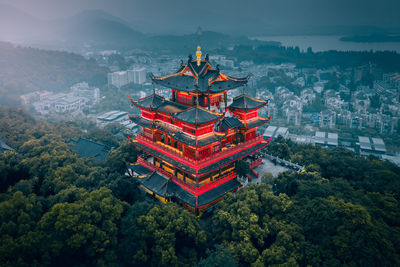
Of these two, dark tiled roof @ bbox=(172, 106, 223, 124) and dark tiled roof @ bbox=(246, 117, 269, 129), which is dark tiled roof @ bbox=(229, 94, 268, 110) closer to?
dark tiled roof @ bbox=(246, 117, 269, 129)

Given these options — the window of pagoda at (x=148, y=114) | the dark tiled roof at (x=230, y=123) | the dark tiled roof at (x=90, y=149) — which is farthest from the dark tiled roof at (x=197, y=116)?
the dark tiled roof at (x=90, y=149)

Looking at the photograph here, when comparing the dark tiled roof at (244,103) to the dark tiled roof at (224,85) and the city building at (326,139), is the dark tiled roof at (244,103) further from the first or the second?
the city building at (326,139)

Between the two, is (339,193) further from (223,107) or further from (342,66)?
(342,66)

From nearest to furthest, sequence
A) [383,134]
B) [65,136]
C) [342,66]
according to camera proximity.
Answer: [65,136]
[383,134]
[342,66]

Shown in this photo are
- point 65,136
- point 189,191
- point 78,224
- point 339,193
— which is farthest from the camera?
point 65,136

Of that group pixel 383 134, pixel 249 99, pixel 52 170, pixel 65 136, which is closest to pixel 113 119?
pixel 65 136

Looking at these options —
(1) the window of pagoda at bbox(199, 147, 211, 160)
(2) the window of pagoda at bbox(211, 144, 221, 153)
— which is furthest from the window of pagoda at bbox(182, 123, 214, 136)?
(2) the window of pagoda at bbox(211, 144, 221, 153)
